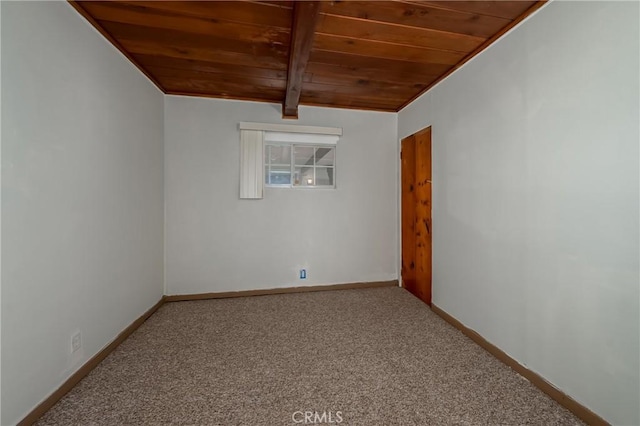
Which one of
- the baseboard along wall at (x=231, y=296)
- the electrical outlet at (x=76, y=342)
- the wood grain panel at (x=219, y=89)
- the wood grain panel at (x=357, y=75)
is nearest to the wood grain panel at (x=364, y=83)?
the wood grain panel at (x=357, y=75)

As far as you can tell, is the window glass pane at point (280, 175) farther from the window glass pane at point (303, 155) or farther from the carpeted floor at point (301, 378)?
the carpeted floor at point (301, 378)

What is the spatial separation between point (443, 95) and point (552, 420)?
2.51m

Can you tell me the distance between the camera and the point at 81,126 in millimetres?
1637

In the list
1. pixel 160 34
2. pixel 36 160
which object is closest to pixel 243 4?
pixel 160 34

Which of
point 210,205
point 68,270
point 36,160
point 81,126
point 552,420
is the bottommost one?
point 552,420

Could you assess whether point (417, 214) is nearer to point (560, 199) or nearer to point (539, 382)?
point (560, 199)

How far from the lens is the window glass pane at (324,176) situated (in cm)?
325

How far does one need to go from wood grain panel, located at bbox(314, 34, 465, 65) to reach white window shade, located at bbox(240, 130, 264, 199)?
1.32 metres

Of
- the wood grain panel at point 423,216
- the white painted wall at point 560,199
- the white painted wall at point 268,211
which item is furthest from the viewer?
the white painted wall at point 268,211

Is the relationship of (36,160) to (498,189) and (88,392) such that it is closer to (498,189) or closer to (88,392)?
(88,392)

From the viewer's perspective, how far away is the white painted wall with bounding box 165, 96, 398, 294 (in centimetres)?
290

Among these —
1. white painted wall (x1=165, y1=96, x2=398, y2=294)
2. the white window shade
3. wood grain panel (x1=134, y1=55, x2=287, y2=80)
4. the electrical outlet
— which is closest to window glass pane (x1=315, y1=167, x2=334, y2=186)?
white painted wall (x1=165, y1=96, x2=398, y2=294)

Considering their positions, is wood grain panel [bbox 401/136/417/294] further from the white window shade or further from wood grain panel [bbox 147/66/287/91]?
the white window shade

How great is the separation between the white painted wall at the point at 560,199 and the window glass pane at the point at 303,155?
5.54 ft
